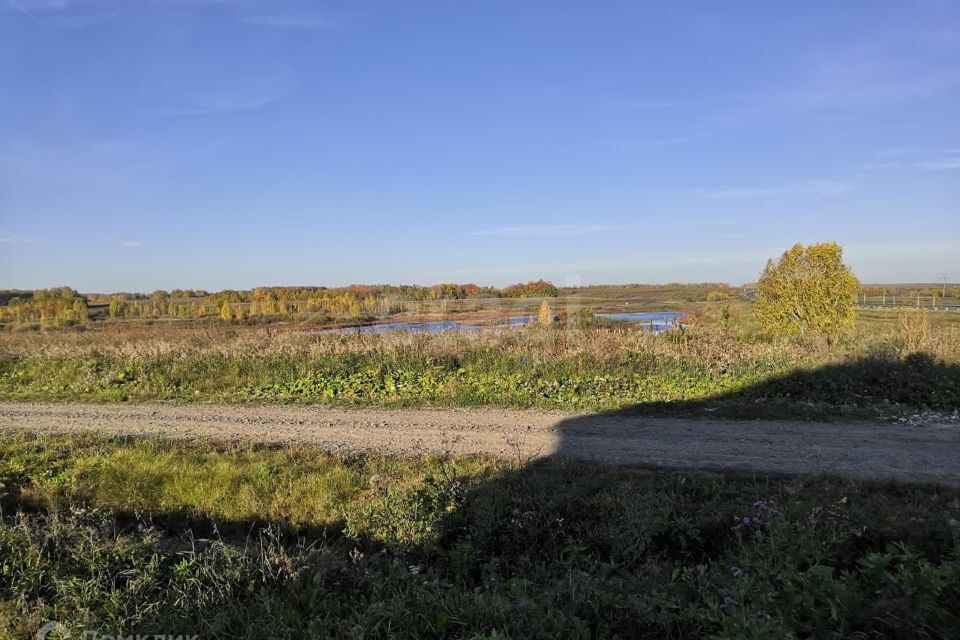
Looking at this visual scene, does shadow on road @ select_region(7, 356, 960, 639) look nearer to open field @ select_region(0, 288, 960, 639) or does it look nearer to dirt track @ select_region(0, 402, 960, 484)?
open field @ select_region(0, 288, 960, 639)

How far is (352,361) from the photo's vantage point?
1525 cm

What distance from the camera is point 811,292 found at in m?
19.5

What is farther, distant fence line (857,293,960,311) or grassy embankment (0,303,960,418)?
distant fence line (857,293,960,311)

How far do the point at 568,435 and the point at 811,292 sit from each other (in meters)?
14.6

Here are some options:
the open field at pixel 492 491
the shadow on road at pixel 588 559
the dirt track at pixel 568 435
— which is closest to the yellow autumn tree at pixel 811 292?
the open field at pixel 492 491

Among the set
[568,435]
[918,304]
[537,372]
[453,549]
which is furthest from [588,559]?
[918,304]

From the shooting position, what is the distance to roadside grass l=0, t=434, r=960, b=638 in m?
3.55

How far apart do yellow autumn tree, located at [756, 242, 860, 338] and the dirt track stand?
10.8 metres

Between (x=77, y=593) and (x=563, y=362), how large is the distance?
11267 mm

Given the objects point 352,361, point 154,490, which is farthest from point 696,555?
point 352,361

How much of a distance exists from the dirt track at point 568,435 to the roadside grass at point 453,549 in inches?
29.4

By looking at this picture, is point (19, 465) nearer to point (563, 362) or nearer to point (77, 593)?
point (77, 593)

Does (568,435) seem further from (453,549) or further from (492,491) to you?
(453,549)

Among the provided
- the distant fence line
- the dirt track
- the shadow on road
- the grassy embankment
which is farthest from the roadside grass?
the distant fence line
